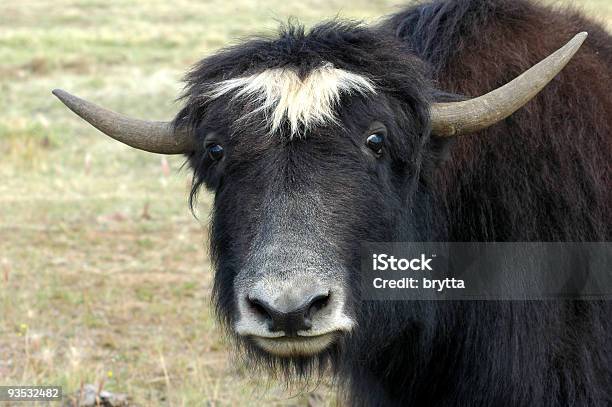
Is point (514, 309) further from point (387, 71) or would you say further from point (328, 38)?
point (328, 38)

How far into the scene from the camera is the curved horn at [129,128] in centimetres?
466

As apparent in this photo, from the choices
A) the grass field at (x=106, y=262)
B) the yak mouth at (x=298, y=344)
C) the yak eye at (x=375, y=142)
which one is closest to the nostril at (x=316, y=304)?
the yak mouth at (x=298, y=344)

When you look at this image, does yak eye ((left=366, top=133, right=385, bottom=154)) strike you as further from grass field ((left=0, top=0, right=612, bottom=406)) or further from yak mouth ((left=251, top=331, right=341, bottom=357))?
grass field ((left=0, top=0, right=612, bottom=406))

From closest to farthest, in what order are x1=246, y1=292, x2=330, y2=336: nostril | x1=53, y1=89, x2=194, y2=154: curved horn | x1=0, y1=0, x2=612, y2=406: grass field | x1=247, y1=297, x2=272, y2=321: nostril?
x1=246, y1=292, x2=330, y2=336: nostril, x1=247, y1=297, x2=272, y2=321: nostril, x1=53, y1=89, x2=194, y2=154: curved horn, x1=0, y1=0, x2=612, y2=406: grass field

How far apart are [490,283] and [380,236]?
0.68 m

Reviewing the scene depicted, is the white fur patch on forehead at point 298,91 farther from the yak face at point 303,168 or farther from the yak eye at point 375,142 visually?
the yak eye at point 375,142

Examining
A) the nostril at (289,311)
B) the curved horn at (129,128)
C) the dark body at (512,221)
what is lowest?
the nostril at (289,311)

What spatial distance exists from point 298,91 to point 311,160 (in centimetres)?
31

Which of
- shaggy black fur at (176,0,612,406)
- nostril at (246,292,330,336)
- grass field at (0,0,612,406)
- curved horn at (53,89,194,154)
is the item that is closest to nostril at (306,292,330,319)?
nostril at (246,292,330,336)

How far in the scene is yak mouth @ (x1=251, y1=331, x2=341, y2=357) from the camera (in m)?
3.62

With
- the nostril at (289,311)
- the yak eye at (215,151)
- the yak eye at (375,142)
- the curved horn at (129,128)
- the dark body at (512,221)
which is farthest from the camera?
the curved horn at (129,128)

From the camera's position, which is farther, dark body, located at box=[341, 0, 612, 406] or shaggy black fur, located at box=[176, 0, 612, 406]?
dark body, located at box=[341, 0, 612, 406]

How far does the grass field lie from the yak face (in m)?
0.94

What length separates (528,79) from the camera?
4.12m
